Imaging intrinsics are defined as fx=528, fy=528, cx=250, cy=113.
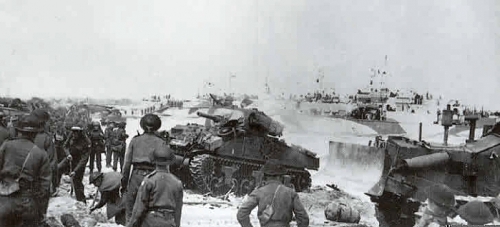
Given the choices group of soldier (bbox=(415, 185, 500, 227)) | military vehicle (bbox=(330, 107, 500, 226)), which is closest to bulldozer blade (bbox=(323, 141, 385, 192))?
military vehicle (bbox=(330, 107, 500, 226))

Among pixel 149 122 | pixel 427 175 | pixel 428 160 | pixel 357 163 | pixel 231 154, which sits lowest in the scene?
pixel 357 163

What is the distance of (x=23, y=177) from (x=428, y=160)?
6204 millimetres

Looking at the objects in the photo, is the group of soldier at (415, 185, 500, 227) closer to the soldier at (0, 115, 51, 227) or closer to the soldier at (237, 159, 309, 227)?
the soldier at (237, 159, 309, 227)

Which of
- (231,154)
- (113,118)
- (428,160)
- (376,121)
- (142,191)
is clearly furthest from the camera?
(376,121)

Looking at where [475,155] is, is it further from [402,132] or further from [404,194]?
[402,132]

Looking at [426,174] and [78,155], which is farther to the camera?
[78,155]

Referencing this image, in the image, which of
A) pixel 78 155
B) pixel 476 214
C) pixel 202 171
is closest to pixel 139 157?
pixel 476 214

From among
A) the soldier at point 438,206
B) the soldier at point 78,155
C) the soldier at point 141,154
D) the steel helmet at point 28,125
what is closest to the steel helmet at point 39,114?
the steel helmet at point 28,125

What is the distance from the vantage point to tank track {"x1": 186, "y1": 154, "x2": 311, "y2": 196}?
41.5 feet

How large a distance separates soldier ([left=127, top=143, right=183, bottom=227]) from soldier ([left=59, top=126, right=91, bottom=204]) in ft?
16.9

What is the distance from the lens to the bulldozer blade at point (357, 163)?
48.1 feet

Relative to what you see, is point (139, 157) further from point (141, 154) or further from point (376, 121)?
point (376, 121)

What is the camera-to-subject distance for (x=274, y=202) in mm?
4496

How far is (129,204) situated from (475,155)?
19.3 ft
